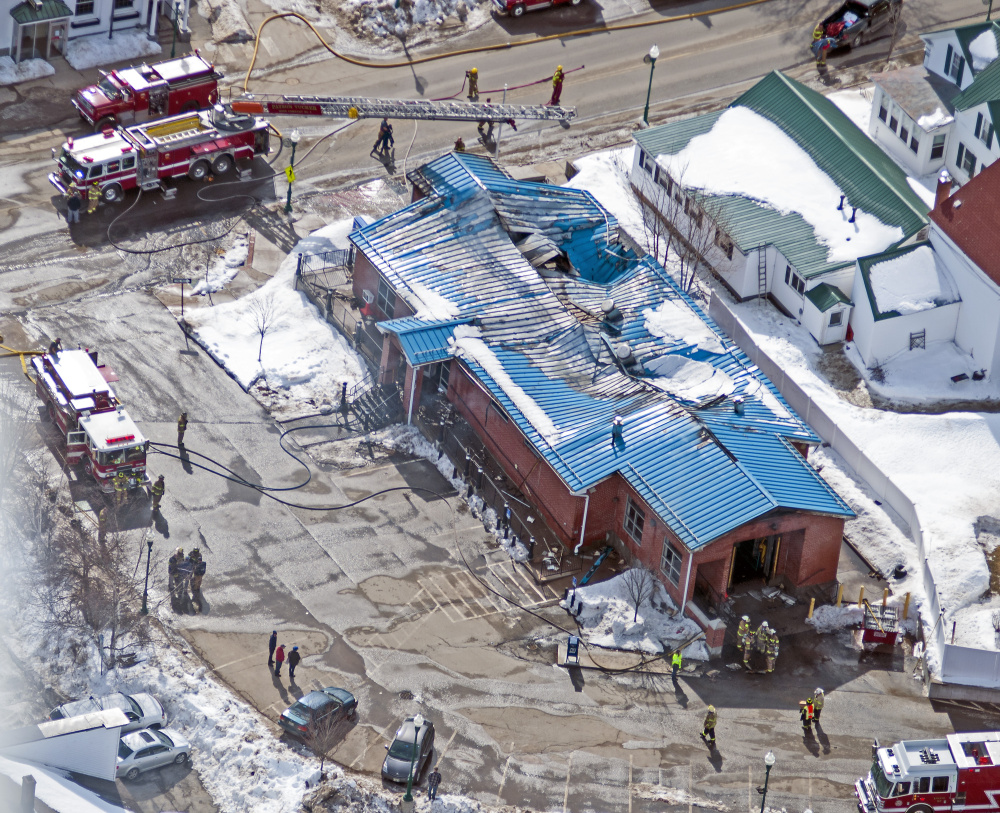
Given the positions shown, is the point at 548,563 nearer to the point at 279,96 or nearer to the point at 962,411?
the point at 962,411

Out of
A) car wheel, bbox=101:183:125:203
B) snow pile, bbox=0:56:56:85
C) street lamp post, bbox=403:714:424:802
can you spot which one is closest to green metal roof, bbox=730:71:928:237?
car wheel, bbox=101:183:125:203

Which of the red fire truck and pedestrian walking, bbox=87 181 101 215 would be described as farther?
the red fire truck

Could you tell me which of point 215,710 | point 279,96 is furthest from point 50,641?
point 279,96

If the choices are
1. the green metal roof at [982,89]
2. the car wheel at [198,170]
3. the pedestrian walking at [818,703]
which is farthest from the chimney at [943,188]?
the car wheel at [198,170]

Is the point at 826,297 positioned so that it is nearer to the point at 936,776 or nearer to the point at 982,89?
the point at 982,89

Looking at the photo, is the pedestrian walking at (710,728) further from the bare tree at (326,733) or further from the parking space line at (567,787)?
the bare tree at (326,733)

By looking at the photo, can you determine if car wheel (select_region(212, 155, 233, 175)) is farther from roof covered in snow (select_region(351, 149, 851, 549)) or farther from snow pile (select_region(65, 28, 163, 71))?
roof covered in snow (select_region(351, 149, 851, 549))
